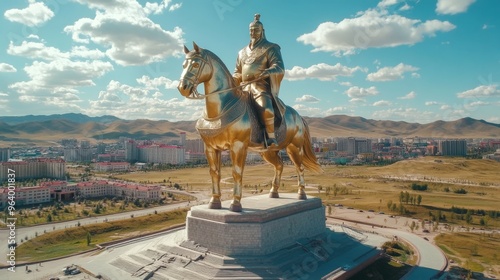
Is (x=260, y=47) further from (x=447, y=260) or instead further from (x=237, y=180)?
(x=447, y=260)

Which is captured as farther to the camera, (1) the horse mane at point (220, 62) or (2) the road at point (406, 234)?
(2) the road at point (406, 234)

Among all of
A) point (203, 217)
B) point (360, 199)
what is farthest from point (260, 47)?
point (360, 199)

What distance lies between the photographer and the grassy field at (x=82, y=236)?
67.7 ft

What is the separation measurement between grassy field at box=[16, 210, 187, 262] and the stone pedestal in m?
10.5

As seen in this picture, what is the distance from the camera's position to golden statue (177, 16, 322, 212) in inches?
467

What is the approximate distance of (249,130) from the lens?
42.5 ft

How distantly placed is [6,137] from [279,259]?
190 meters

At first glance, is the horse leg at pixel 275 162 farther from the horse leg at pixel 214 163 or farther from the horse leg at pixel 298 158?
the horse leg at pixel 214 163

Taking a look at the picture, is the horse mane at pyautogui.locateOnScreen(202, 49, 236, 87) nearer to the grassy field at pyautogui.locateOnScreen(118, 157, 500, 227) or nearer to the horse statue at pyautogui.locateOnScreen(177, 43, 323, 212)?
the horse statue at pyautogui.locateOnScreen(177, 43, 323, 212)

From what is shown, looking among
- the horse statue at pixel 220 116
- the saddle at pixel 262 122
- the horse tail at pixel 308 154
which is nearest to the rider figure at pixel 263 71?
the saddle at pixel 262 122

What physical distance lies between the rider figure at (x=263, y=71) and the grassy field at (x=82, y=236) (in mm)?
13761

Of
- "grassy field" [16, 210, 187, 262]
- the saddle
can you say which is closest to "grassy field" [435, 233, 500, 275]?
the saddle

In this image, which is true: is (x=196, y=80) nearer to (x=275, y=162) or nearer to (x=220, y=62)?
(x=220, y=62)

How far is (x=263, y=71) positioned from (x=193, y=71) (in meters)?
3.16
